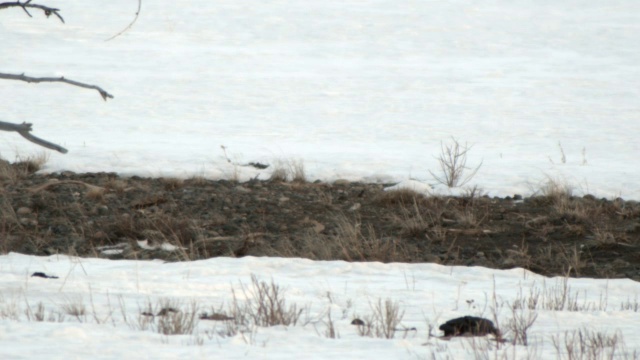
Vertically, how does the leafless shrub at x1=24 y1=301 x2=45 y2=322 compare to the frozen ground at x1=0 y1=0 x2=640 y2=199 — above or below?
below

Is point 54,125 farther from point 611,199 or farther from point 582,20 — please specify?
point 582,20

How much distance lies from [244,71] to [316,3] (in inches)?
324

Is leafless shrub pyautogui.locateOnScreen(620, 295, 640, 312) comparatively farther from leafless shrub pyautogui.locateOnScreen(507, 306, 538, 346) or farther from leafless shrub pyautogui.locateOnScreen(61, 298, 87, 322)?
leafless shrub pyautogui.locateOnScreen(61, 298, 87, 322)

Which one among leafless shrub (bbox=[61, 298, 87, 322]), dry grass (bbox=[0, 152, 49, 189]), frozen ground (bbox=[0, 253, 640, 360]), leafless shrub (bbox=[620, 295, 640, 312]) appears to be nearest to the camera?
frozen ground (bbox=[0, 253, 640, 360])

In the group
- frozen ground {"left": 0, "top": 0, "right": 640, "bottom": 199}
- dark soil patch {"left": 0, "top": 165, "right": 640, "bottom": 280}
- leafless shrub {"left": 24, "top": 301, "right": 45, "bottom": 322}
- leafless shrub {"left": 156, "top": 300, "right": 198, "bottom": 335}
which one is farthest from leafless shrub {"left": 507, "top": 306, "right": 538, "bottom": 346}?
frozen ground {"left": 0, "top": 0, "right": 640, "bottom": 199}

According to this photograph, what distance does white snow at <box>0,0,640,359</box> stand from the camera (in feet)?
12.5

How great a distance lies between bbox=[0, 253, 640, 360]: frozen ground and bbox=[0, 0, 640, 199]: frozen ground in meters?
4.38

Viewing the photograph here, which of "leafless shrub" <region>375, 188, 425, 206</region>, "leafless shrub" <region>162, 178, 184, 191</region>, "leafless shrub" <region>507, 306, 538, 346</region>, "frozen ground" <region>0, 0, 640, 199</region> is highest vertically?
"frozen ground" <region>0, 0, 640, 199</region>

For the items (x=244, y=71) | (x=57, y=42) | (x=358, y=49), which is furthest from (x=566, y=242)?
(x=57, y=42)

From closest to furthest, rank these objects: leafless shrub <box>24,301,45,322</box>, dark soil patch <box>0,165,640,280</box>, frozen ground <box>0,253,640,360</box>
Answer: frozen ground <box>0,253,640,360</box>
leafless shrub <box>24,301,45,322</box>
dark soil patch <box>0,165,640,280</box>

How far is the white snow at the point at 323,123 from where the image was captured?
3807mm

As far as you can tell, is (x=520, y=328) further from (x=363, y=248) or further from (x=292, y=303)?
(x=363, y=248)

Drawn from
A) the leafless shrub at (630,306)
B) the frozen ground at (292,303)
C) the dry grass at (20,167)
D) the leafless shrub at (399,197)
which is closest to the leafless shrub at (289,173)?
the leafless shrub at (399,197)

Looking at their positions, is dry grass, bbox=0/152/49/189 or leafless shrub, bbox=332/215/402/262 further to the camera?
dry grass, bbox=0/152/49/189
